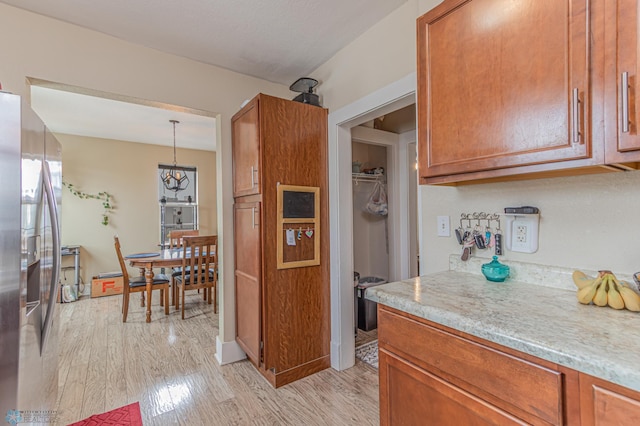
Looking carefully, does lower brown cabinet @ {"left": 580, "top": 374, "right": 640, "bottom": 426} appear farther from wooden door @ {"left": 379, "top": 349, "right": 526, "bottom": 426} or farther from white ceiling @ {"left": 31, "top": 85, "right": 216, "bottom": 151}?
white ceiling @ {"left": 31, "top": 85, "right": 216, "bottom": 151}

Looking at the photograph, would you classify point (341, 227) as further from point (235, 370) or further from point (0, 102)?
point (0, 102)

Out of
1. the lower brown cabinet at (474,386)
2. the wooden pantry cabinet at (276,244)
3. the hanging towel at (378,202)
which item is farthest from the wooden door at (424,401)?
the hanging towel at (378,202)

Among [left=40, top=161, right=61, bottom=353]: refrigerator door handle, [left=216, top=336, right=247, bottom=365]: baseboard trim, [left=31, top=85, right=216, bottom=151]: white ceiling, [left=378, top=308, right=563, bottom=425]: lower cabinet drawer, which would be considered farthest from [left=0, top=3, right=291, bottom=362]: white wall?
[left=378, top=308, right=563, bottom=425]: lower cabinet drawer

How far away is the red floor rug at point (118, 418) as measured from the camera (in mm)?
1778

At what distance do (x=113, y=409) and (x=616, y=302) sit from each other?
272 centimetres

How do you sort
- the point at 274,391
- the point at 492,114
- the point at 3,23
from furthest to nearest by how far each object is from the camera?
the point at 274,391 → the point at 3,23 → the point at 492,114

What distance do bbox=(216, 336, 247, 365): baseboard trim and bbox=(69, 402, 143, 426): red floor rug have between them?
2.25ft

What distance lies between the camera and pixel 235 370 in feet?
7.88

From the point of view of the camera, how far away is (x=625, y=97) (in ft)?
2.67

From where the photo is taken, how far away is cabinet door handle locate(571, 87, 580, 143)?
900mm

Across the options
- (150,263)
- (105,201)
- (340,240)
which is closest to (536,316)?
(340,240)

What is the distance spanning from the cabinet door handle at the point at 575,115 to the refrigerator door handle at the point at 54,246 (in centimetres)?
205

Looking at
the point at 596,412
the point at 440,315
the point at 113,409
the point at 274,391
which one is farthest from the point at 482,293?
the point at 113,409

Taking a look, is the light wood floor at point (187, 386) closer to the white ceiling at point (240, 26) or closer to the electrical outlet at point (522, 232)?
the electrical outlet at point (522, 232)
